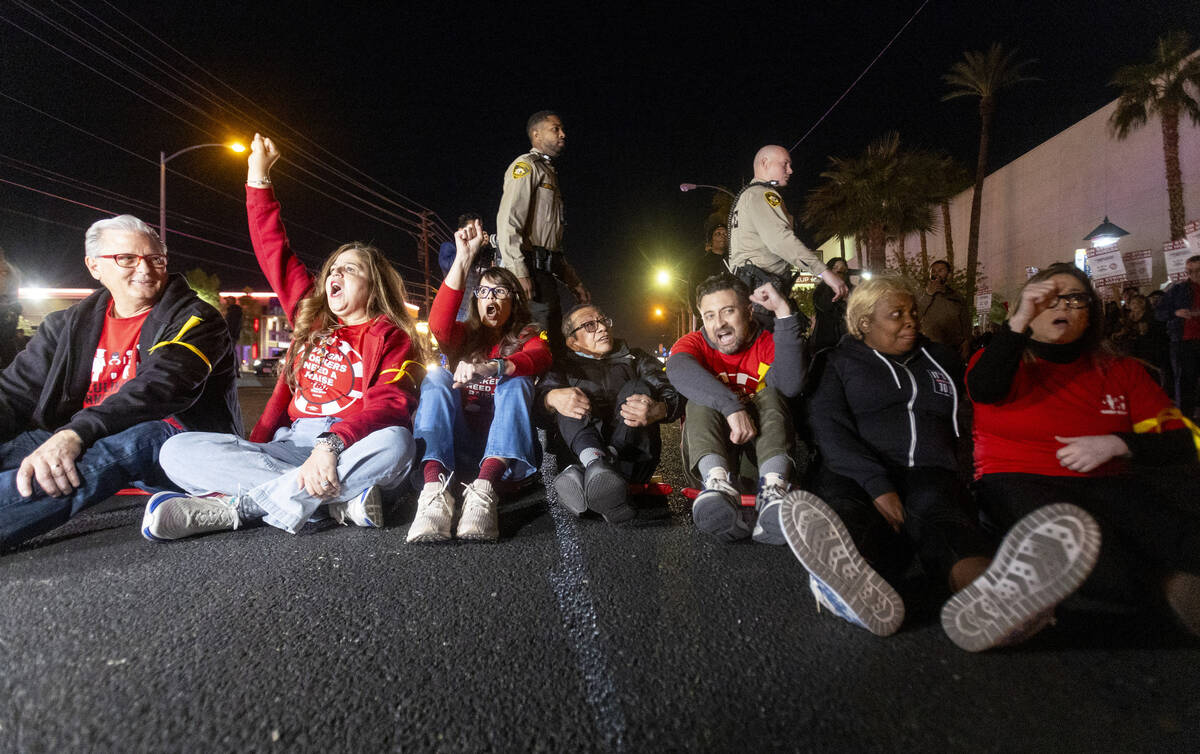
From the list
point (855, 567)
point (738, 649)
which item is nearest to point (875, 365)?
point (855, 567)

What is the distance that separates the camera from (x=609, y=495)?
2506mm

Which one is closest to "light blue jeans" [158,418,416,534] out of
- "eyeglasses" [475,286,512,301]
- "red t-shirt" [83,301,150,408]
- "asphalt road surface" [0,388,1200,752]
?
"asphalt road surface" [0,388,1200,752]

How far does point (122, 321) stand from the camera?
2768 mm

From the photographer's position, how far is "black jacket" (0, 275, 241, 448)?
8.28ft

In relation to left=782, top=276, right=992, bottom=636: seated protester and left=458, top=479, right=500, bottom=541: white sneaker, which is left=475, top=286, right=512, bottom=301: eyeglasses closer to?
left=458, top=479, right=500, bottom=541: white sneaker

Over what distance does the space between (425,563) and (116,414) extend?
1.49 meters

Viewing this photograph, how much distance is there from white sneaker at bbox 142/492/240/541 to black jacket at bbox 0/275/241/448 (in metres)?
0.38

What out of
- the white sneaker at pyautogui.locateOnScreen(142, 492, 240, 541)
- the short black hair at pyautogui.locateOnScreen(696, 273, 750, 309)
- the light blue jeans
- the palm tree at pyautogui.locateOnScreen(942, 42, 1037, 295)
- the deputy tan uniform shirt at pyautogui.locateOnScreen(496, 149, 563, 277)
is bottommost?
the white sneaker at pyautogui.locateOnScreen(142, 492, 240, 541)

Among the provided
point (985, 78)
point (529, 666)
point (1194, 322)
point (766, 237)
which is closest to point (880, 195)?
point (985, 78)

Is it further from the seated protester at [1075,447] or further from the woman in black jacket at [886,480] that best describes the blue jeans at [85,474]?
the seated protester at [1075,447]

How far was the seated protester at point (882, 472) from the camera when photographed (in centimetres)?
160

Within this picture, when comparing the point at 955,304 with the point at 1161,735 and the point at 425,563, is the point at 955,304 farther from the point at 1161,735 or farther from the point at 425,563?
the point at 425,563

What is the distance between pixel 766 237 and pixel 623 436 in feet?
6.40

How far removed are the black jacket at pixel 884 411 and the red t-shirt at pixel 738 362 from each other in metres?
0.47
